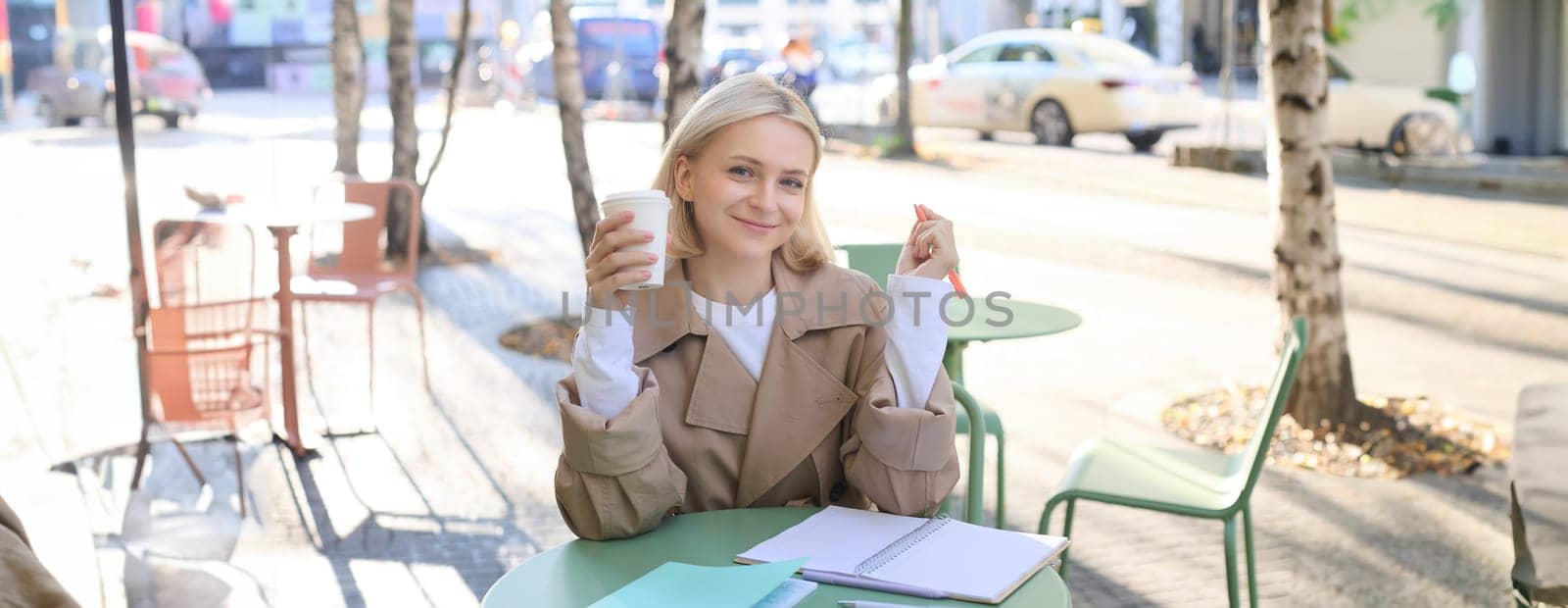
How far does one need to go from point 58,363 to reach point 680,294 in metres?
6.57

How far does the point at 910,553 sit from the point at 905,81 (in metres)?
16.8

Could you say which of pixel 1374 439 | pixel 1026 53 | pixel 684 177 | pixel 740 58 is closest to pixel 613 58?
pixel 740 58

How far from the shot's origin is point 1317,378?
615 cm

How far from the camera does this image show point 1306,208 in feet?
19.9

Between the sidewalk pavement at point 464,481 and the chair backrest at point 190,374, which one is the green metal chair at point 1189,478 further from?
the chair backrest at point 190,374

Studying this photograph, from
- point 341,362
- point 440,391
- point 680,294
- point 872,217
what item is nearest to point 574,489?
point 680,294

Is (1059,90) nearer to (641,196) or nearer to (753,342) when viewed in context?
(753,342)

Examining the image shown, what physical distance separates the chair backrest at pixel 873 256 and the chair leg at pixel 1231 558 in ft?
4.76

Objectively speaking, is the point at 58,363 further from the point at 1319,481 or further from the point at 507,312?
the point at 1319,481

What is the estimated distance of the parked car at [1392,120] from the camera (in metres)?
17.2

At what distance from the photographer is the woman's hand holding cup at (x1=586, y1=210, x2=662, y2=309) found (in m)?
2.18

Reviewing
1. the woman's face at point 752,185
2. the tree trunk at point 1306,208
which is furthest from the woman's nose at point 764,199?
the tree trunk at point 1306,208

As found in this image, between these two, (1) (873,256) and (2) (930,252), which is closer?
(2) (930,252)

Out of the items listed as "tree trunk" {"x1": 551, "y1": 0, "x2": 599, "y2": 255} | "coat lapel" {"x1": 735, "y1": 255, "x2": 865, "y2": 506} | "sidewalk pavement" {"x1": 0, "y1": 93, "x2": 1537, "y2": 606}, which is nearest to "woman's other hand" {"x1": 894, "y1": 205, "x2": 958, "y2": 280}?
"coat lapel" {"x1": 735, "y1": 255, "x2": 865, "y2": 506}
